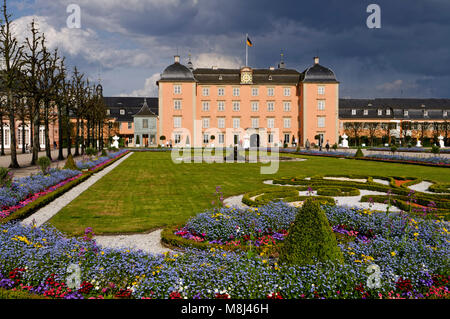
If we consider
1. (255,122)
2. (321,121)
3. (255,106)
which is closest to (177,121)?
(255,122)

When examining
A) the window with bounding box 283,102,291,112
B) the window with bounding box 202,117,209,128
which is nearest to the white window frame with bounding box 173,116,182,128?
the window with bounding box 202,117,209,128

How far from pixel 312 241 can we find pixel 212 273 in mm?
1228

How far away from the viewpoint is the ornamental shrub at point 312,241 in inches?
157

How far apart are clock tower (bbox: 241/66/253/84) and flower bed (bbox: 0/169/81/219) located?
43881 mm

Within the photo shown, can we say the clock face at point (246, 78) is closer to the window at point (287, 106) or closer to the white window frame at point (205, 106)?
the white window frame at point (205, 106)

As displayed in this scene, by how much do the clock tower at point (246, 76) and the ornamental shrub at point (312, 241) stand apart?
171 ft

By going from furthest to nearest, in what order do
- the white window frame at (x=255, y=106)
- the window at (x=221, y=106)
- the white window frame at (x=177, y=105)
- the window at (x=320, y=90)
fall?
1. the white window frame at (x=255, y=106)
2. the window at (x=221, y=106)
3. the window at (x=320, y=90)
4. the white window frame at (x=177, y=105)

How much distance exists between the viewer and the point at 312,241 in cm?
402

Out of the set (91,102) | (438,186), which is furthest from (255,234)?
(91,102)

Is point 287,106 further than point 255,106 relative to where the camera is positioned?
Yes

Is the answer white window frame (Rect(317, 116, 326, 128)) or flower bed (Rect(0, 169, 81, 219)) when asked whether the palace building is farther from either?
flower bed (Rect(0, 169, 81, 219))

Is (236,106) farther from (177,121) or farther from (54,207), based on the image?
(54,207)

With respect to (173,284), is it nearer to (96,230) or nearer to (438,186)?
(96,230)

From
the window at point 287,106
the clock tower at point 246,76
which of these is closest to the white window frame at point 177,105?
the clock tower at point 246,76
